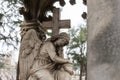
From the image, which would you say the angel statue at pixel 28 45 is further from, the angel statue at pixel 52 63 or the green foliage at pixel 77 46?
the green foliage at pixel 77 46

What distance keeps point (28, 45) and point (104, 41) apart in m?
3.82

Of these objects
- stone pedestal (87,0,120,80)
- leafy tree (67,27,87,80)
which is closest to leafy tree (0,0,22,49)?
leafy tree (67,27,87,80)

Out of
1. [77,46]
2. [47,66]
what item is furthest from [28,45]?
[77,46]

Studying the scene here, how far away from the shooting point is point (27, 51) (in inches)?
235

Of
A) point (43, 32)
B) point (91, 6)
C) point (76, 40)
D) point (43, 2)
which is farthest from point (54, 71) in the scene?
point (76, 40)

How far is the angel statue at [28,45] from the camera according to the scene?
5.86 metres

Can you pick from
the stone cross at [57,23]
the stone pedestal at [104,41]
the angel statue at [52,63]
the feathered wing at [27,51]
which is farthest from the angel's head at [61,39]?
the stone pedestal at [104,41]

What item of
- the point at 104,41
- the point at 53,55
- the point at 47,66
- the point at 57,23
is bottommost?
the point at 47,66

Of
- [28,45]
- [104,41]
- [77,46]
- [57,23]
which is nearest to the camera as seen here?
[104,41]

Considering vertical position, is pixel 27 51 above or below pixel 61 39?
below

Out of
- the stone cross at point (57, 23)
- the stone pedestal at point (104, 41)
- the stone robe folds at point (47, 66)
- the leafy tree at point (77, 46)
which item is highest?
the stone pedestal at point (104, 41)

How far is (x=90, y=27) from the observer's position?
2393 millimetres

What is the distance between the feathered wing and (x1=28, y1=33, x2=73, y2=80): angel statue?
9 cm

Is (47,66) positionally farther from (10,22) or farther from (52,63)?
(10,22)
